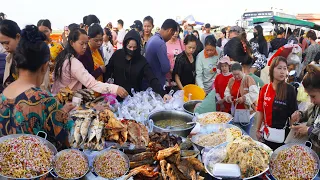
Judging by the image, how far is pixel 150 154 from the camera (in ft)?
6.05

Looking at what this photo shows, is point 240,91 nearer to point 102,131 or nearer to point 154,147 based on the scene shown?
point 154,147

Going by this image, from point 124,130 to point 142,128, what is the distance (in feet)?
0.54

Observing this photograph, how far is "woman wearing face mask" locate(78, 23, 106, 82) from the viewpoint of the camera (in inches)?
118

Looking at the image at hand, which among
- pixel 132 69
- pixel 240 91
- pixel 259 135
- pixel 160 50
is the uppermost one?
pixel 160 50

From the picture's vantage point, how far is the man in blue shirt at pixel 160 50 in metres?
3.46

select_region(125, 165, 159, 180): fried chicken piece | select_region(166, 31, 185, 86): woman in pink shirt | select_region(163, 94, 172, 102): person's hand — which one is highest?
select_region(166, 31, 185, 86): woman in pink shirt

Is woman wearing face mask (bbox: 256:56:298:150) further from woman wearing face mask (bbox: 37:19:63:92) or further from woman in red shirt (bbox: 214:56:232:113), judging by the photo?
woman wearing face mask (bbox: 37:19:63:92)

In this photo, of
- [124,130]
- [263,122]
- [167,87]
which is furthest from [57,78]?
[263,122]

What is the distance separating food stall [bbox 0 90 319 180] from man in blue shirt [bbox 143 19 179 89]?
139 centimetres

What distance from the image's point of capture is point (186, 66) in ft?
13.1

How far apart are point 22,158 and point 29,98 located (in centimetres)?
34

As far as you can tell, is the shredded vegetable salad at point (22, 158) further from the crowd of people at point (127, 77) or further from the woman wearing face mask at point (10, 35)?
the woman wearing face mask at point (10, 35)

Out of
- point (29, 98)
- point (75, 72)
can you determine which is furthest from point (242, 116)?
point (29, 98)

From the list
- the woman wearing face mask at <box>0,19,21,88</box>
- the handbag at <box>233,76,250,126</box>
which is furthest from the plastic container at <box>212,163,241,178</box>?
the woman wearing face mask at <box>0,19,21,88</box>
